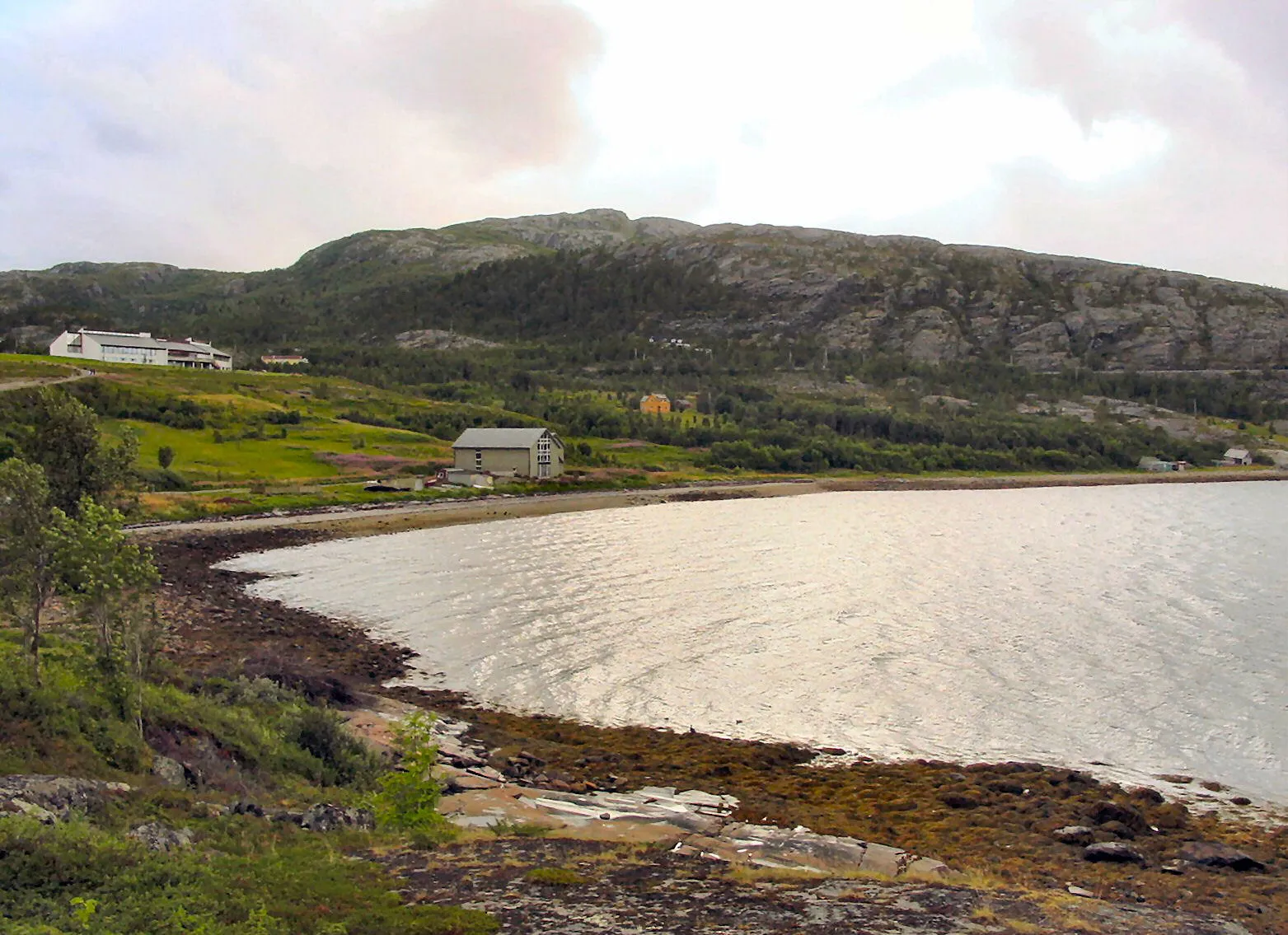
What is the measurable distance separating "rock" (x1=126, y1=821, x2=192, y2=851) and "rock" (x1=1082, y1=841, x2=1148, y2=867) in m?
15.2

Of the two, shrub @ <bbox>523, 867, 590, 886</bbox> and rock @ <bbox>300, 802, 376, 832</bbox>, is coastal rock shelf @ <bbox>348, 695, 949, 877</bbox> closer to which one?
rock @ <bbox>300, 802, 376, 832</bbox>

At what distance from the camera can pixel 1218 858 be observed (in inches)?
679

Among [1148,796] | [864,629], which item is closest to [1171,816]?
[1148,796]

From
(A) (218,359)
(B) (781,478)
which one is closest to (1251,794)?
(B) (781,478)

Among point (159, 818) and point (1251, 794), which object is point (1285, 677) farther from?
point (159, 818)

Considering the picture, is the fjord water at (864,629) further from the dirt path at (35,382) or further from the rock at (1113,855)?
the dirt path at (35,382)

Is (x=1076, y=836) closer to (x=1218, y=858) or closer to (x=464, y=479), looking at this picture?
(x=1218, y=858)

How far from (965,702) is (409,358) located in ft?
536

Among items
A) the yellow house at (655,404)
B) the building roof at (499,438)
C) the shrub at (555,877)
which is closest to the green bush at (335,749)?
the shrub at (555,877)

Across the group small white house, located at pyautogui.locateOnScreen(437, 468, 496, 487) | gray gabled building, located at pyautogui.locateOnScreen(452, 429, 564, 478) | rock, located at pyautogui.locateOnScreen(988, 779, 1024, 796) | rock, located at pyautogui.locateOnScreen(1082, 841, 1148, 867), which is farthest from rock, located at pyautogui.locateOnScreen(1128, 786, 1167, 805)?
gray gabled building, located at pyautogui.locateOnScreen(452, 429, 564, 478)

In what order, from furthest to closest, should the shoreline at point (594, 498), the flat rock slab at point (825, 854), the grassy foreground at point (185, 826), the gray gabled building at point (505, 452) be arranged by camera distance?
the gray gabled building at point (505, 452), the shoreline at point (594, 498), the flat rock slab at point (825, 854), the grassy foreground at point (185, 826)

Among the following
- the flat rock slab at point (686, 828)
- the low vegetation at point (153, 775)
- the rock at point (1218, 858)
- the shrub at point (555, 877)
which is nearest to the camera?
the low vegetation at point (153, 775)

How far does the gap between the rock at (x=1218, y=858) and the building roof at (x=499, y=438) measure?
83.0 m

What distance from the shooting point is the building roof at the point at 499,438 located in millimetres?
97125
